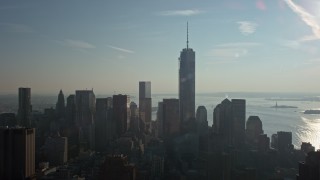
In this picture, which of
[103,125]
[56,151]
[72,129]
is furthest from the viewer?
[103,125]

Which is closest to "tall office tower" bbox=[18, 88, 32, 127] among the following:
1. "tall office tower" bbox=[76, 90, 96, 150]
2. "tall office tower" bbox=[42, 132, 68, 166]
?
"tall office tower" bbox=[76, 90, 96, 150]

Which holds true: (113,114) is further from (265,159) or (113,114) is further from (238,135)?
(265,159)

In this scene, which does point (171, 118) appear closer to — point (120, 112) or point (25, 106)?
point (120, 112)

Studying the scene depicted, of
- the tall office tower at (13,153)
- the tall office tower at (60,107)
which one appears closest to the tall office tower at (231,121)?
the tall office tower at (60,107)

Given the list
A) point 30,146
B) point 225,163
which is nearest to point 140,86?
point 225,163

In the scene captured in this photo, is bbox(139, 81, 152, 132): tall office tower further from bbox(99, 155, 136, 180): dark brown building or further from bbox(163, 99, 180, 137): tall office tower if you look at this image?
bbox(99, 155, 136, 180): dark brown building

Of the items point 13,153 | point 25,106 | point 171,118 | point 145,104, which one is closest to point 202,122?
point 171,118
